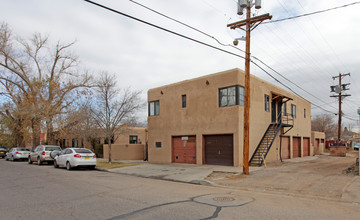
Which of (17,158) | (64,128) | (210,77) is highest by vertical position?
(210,77)

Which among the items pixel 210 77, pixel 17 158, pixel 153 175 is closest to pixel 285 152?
pixel 210 77

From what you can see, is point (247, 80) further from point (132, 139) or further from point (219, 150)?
point (132, 139)

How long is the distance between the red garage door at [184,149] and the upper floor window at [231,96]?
384cm

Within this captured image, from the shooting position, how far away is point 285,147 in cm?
2455

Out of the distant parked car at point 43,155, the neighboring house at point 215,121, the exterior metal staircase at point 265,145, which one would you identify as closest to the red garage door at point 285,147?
the neighboring house at point 215,121

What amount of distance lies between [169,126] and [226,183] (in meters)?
11.2

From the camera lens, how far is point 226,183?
463 inches

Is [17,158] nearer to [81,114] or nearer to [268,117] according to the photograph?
[81,114]

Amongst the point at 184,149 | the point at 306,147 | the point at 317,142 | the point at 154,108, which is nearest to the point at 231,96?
the point at 184,149

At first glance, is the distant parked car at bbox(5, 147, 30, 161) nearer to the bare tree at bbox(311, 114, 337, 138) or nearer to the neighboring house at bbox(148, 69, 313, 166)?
the neighboring house at bbox(148, 69, 313, 166)

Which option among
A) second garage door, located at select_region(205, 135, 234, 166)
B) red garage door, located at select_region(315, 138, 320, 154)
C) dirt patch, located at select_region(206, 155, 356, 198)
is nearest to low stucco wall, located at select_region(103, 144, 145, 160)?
second garage door, located at select_region(205, 135, 234, 166)

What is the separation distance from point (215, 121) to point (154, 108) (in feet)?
23.7

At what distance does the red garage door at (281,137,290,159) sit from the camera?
23.9 metres

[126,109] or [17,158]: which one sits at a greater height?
[126,109]
